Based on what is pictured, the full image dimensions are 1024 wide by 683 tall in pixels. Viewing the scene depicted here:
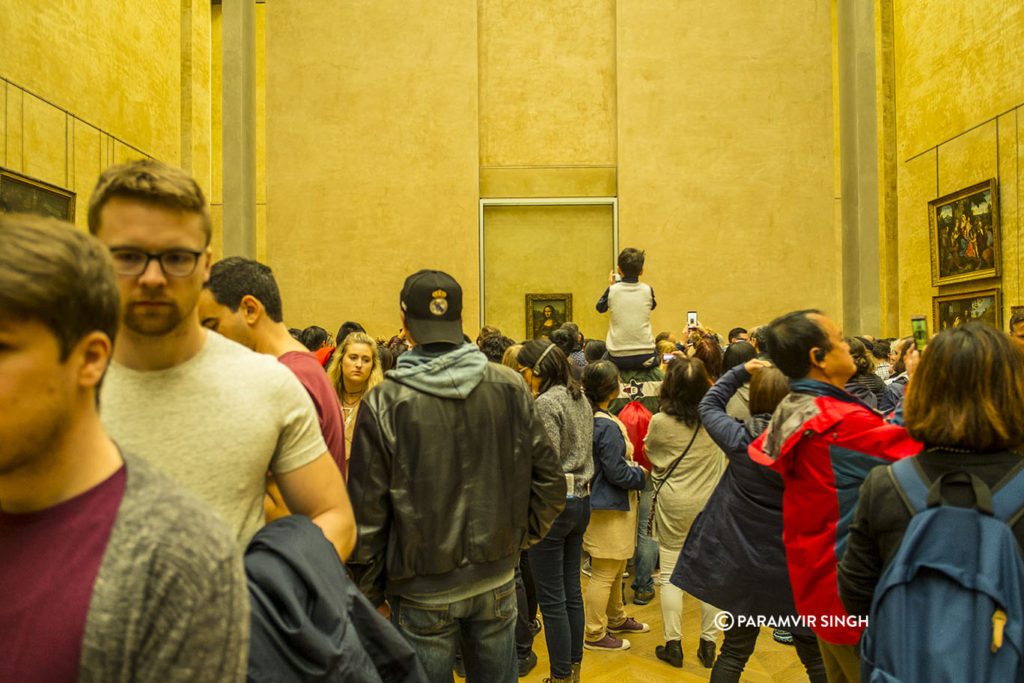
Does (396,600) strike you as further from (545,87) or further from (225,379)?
(545,87)

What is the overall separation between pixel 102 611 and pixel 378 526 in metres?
1.88

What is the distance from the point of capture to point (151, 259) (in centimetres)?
162

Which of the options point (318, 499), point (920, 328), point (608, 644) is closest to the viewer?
point (318, 499)

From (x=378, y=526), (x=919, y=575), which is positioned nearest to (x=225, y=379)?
(x=378, y=526)

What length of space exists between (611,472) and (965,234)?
35.4ft

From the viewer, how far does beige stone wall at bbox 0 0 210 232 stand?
941 cm

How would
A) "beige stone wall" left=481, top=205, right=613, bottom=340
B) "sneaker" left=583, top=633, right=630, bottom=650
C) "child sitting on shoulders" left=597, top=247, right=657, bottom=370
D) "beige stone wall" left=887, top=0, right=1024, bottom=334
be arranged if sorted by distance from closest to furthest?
"sneaker" left=583, top=633, right=630, bottom=650, "child sitting on shoulders" left=597, top=247, right=657, bottom=370, "beige stone wall" left=887, top=0, right=1024, bottom=334, "beige stone wall" left=481, top=205, right=613, bottom=340

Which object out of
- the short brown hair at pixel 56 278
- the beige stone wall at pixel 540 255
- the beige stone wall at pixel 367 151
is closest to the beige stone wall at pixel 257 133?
the beige stone wall at pixel 367 151

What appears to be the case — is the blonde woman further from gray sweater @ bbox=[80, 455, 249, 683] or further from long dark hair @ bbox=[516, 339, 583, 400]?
gray sweater @ bbox=[80, 455, 249, 683]

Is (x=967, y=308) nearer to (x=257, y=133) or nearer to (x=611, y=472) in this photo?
(x=611, y=472)

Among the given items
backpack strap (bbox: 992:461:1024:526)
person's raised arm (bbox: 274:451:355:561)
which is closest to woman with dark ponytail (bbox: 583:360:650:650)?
backpack strap (bbox: 992:461:1024:526)

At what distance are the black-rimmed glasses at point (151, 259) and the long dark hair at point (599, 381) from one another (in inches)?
135

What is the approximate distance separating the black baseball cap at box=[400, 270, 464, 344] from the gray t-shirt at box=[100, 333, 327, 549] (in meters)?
1.24

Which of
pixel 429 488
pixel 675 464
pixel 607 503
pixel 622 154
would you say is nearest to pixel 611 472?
pixel 607 503
